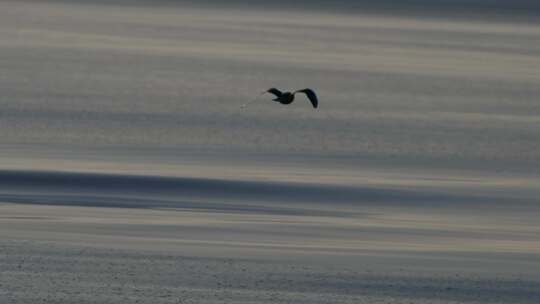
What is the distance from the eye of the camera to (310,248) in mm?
17094

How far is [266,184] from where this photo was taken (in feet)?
69.5

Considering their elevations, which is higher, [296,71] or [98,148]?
[296,71]

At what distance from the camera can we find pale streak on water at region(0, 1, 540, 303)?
1570 centimetres

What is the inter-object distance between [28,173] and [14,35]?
36.8 metres

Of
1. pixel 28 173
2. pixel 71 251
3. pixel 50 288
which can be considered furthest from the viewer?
pixel 28 173

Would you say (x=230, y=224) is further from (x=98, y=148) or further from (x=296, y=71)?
(x=296, y=71)

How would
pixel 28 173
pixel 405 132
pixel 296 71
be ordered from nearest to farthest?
pixel 28 173 → pixel 405 132 → pixel 296 71

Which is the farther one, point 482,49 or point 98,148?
point 482,49

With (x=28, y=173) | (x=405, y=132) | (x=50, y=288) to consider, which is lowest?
(x=50, y=288)

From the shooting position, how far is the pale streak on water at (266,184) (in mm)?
15695

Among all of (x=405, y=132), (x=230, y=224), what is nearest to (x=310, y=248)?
(x=230, y=224)

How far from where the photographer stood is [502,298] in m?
15.2

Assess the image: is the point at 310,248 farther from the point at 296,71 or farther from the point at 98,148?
the point at 296,71

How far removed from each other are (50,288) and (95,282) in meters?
0.42
